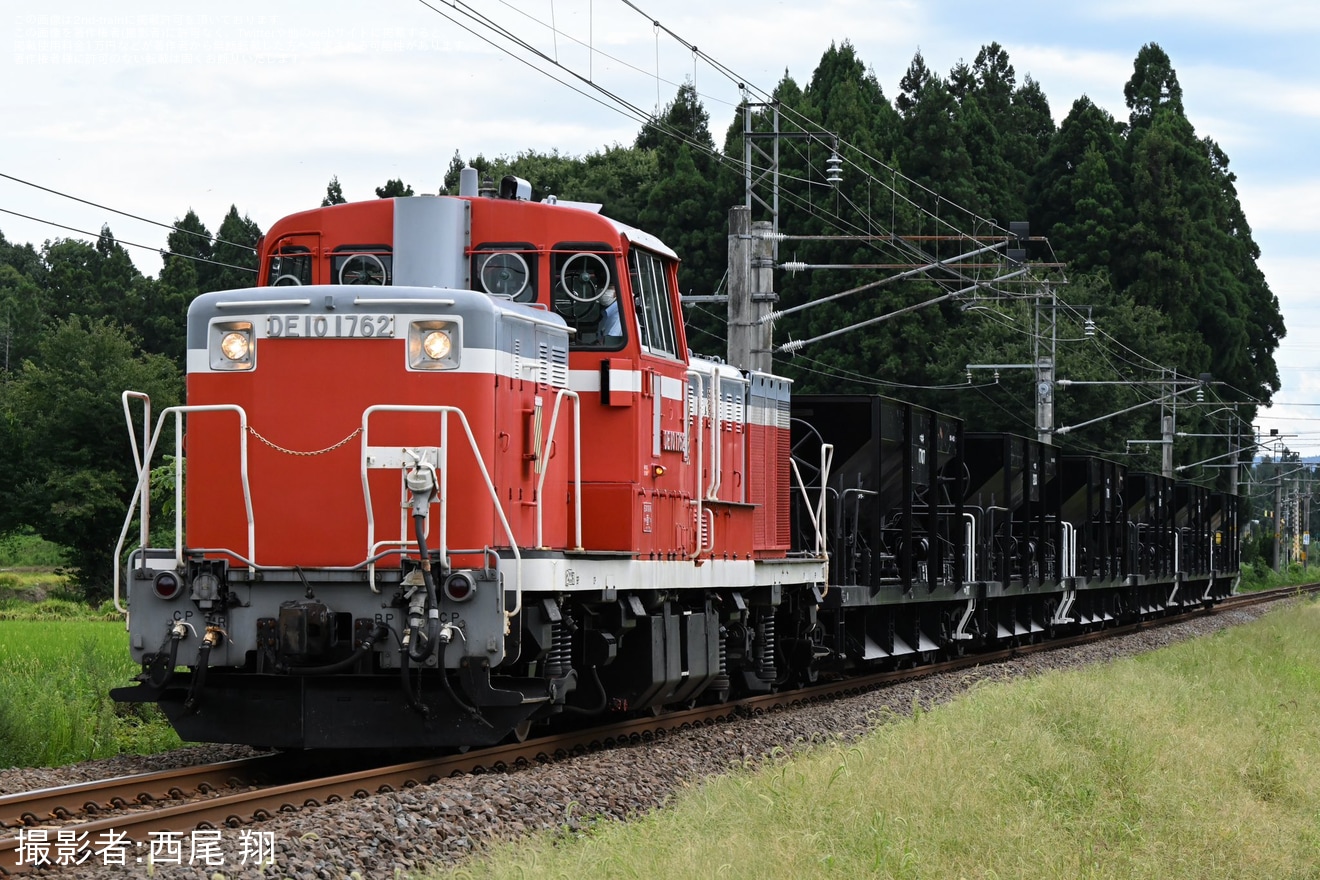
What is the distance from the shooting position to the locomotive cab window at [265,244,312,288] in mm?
11359

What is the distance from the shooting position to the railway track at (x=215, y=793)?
764 cm

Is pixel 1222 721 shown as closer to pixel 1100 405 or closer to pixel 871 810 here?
pixel 871 810

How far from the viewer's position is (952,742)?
10.8 metres

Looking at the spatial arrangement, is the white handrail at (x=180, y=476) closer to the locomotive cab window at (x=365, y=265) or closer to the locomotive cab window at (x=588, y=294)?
the locomotive cab window at (x=365, y=265)

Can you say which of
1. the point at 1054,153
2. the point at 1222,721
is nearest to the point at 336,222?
the point at 1222,721

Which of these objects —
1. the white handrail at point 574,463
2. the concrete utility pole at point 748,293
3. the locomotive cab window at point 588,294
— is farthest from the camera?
the concrete utility pole at point 748,293

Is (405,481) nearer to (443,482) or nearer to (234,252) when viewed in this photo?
(443,482)

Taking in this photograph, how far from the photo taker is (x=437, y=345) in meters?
A: 9.95

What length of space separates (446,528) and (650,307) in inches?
117

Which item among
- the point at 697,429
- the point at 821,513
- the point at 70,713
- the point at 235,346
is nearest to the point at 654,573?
the point at 697,429

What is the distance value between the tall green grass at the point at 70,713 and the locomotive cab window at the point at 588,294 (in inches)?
181

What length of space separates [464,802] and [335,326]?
3.24 m

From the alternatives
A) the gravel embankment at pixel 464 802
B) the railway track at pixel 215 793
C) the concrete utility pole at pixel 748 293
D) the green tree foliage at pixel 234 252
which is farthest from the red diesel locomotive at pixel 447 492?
the green tree foliage at pixel 234 252

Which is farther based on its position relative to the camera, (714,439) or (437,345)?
(714,439)
